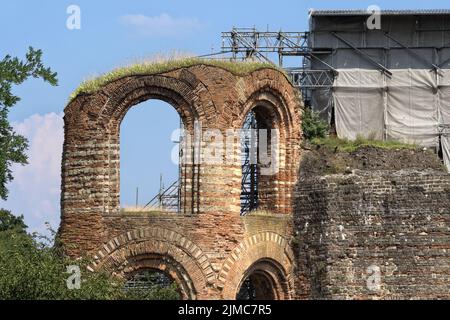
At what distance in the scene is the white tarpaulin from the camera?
4372 cm

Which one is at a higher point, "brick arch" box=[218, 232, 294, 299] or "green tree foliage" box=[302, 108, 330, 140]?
"green tree foliage" box=[302, 108, 330, 140]

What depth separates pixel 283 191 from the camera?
1538 inches

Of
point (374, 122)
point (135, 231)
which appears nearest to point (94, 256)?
point (135, 231)

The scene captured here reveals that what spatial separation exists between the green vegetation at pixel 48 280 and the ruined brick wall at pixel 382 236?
158 inches

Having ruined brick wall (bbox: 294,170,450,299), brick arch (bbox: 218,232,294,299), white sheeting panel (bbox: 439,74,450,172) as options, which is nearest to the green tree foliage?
ruined brick wall (bbox: 294,170,450,299)

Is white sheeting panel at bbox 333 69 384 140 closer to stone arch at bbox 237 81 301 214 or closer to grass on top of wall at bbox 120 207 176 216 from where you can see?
stone arch at bbox 237 81 301 214

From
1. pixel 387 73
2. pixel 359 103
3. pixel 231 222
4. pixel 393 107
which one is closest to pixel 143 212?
pixel 231 222

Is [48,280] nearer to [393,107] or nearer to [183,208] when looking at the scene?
[183,208]

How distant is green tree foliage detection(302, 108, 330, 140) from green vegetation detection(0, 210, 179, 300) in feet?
21.5

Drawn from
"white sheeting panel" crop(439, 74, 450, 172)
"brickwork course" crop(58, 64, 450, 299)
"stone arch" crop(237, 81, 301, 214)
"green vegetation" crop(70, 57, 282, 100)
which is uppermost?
"white sheeting panel" crop(439, 74, 450, 172)

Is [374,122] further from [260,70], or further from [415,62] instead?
[260,70]

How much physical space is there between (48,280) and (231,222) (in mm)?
6113

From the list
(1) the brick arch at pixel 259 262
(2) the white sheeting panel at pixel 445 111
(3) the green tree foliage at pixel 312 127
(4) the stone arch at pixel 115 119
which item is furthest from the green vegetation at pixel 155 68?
(2) the white sheeting panel at pixel 445 111

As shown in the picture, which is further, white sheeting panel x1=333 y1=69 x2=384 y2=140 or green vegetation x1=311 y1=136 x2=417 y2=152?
white sheeting panel x1=333 y1=69 x2=384 y2=140
